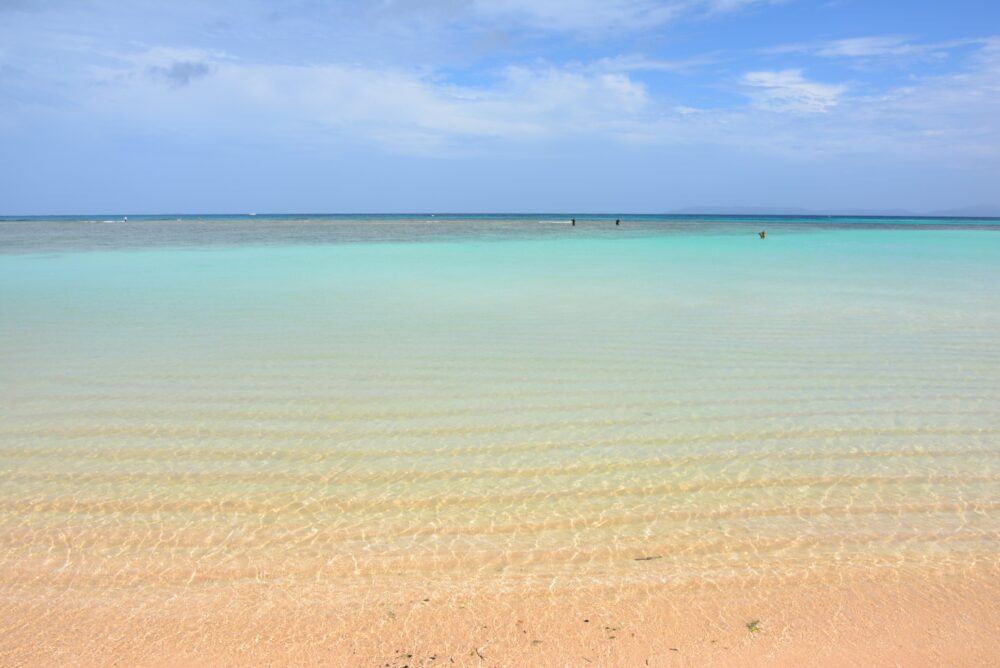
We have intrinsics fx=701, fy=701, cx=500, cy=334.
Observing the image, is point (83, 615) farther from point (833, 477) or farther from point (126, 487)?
Result: point (833, 477)

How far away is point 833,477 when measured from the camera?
14.4 feet

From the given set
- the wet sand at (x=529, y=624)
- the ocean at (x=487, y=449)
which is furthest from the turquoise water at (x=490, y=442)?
the wet sand at (x=529, y=624)

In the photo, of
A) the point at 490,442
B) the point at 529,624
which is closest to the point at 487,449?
the point at 490,442

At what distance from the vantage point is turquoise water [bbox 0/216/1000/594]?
3.53 meters

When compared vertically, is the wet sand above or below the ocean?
below

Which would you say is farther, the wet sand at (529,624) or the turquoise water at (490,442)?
the turquoise water at (490,442)

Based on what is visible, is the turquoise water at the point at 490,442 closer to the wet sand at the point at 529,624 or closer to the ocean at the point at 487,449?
the ocean at the point at 487,449

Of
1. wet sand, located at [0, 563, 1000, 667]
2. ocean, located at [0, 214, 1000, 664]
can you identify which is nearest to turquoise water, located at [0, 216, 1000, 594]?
ocean, located at [0, 214, 1000, 664]

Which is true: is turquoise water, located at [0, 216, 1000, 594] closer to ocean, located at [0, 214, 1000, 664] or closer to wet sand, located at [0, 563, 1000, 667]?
ocean, located at [0, 214, 1000, 664]

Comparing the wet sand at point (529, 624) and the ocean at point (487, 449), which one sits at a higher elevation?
the ocean at point (487, 449)

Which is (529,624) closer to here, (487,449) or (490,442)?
(487,449)

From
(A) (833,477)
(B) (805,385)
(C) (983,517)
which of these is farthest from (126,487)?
(B) (805,385)

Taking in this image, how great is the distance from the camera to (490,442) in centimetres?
504

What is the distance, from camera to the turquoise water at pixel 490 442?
3.53 m
